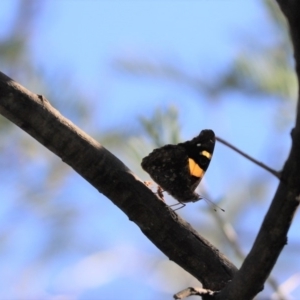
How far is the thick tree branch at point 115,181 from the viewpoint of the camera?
2.71ft

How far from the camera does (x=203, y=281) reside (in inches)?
35.9

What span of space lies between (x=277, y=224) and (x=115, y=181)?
28 centimetres

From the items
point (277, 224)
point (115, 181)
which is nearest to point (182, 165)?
point (115, 181)

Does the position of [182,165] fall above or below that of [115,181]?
above

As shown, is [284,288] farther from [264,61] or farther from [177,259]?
[264,61]

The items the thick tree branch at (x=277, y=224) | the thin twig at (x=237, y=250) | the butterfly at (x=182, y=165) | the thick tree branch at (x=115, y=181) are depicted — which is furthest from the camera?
the thin twig at (x=237, y=250)

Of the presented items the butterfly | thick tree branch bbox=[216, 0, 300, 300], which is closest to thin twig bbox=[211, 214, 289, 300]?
the butterfly

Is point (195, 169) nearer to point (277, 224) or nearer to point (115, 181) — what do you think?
point (115, 181)

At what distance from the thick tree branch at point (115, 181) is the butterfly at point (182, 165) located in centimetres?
18

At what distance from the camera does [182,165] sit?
1.09 metres

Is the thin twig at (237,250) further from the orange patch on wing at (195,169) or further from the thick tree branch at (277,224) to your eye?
the thick tree branch at (277,224)

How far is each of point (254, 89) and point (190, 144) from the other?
25.9 inches

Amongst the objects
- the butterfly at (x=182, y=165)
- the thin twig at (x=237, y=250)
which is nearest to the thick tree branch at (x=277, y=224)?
the butterfly at (x=182, y=165)

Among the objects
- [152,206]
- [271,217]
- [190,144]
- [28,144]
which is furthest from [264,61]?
[271,217]
